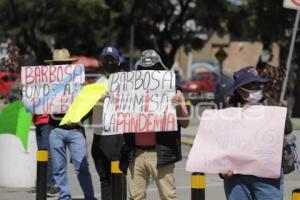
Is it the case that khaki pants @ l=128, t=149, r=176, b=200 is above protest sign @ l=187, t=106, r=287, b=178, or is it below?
below

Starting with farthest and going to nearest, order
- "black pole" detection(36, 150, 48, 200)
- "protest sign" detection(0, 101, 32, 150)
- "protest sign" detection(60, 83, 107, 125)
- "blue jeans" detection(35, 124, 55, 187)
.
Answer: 1. "protest sign" detection(0, 101, 32, 150)
2. "blue jeans" detection(35, 124, 55, 187)
3. "black pole" detection(36, 150, 48, 200)
4. "protest sign" detection(60, 83, 107, 125)

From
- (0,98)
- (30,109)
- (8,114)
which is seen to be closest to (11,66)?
(0,98)

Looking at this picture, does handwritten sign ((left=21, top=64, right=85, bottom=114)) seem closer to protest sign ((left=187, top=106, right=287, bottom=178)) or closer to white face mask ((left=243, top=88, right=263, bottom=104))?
protest sign ((left=187, top=106, right=287, bottom=178))

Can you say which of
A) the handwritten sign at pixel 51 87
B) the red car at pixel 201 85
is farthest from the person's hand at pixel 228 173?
the red car at pixel 201 85

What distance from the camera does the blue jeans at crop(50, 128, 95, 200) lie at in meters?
9.01

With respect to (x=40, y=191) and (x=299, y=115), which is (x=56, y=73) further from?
(x=299, y=115)

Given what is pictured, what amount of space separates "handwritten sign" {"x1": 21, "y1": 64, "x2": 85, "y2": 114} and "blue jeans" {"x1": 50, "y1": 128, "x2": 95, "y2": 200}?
1.07ft

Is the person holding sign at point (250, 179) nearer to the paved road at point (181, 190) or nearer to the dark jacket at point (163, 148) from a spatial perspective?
the dark jacket at point (163, 148)

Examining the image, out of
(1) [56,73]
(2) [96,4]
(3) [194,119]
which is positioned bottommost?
(3) [194,119]

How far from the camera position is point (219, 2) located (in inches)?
1462

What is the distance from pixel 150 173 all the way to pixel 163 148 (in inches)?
10.5

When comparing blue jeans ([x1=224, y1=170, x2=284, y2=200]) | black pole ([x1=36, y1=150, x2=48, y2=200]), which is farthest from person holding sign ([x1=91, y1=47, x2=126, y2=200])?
blue jeans ([x1=224, y1=170, x2=284, y2=200])

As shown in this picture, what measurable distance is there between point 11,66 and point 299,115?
43.2 feet

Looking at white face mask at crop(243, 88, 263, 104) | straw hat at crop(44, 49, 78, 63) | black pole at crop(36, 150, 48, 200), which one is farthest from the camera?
straw hat at crop(44, 49, 78, 63)
